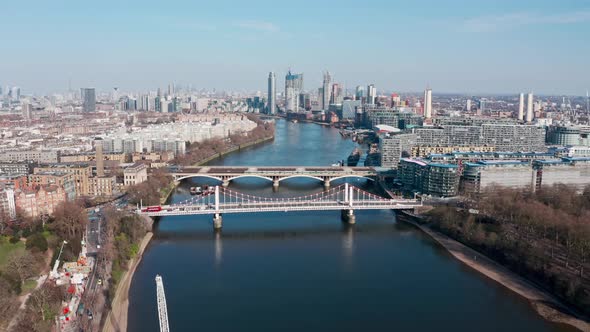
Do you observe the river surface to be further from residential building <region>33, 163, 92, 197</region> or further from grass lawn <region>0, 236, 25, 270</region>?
residential building <region>33, 163, 92, 197</region>

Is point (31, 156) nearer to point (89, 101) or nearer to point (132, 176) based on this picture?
point (132, 176)

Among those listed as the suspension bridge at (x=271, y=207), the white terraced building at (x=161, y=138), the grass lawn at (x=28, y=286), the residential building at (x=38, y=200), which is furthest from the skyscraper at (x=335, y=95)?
the grass lawn at (x=28, y=286)

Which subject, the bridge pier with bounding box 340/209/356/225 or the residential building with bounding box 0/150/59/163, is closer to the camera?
the bridge pier with bounding box 340/209/356/225

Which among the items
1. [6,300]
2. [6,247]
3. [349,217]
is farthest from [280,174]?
[6,300]

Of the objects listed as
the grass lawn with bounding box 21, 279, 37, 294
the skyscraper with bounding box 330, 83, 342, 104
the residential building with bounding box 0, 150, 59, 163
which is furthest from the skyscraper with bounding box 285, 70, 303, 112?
the grass lawn with bounding box 21, 279, 37, 294

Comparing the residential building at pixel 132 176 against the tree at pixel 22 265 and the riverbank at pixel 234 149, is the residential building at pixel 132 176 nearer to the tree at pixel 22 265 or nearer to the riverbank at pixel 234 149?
the riverbank at pixel 234 149

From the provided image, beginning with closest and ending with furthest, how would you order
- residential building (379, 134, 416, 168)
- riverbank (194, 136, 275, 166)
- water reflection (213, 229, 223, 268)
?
water reflection (213, 229, 223, 268)
residential building (379, 134, 416, 168)
riverbank (194, 136, 275, 166)
